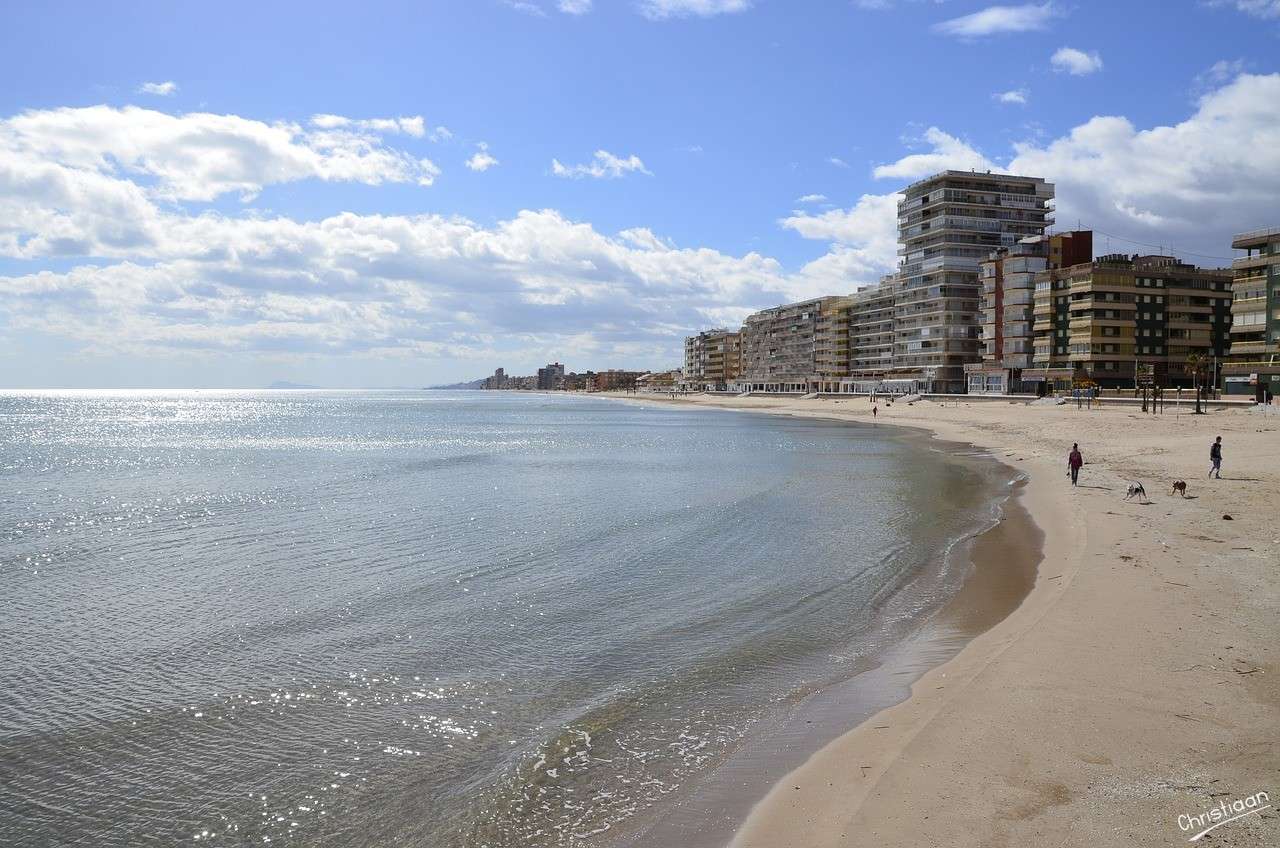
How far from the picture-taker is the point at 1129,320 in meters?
105

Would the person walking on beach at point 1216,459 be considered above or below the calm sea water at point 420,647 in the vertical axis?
above

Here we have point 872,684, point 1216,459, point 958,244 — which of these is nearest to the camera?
point 872,684

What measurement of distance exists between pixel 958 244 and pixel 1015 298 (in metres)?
19.3

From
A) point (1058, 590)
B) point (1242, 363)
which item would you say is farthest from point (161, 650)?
point (1242, 363)

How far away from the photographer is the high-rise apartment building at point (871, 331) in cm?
15638

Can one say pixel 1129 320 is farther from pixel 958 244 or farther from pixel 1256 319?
pixel 958 244

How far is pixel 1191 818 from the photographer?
270 inches

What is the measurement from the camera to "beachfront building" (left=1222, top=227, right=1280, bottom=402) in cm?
7712

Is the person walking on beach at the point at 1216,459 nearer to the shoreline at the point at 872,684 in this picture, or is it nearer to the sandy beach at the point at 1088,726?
the shoreline at the point at 872,684

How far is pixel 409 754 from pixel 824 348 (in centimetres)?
18324

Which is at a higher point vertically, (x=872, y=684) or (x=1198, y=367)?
(x=1198, y=367)

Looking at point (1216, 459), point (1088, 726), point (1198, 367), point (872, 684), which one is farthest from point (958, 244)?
point (1088, 726)

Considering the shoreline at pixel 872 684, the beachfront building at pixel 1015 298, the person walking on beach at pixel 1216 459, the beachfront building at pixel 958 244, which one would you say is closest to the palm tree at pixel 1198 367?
the beachfront building at pixel 1015 298

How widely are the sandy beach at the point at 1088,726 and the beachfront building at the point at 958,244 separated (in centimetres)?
12279
